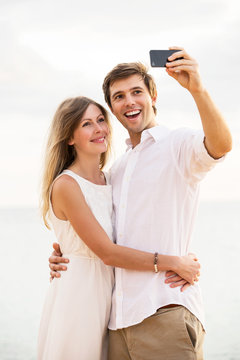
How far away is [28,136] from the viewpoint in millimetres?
27750

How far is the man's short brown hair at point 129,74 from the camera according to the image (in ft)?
9.64

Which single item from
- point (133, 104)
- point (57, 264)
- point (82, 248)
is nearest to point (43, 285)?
point (57, 264)

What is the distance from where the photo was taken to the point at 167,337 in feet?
7.84

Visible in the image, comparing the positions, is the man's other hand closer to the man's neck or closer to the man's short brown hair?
the man's neck

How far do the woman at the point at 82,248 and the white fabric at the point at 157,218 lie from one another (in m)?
0.08

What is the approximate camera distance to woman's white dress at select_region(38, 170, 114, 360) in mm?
2662

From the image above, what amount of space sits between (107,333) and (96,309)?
0.62 ft

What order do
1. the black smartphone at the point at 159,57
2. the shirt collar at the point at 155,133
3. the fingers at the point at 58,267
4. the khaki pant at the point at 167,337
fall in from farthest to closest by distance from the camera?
the fingers at the point at 58,267 → the shirt collar at the point at 155,133 → the khaki pant at the point at 167,337 → the black smartphone at the point at 159,57

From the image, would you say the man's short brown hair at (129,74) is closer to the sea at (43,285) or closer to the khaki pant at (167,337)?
the sea at (43,285)

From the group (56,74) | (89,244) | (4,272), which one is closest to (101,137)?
(89,244)

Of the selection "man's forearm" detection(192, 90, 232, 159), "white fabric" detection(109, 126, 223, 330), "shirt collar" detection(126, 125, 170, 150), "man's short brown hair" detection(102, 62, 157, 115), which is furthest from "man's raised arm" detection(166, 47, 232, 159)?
"man's short brown hair" detection(102, 62, 157, 115)

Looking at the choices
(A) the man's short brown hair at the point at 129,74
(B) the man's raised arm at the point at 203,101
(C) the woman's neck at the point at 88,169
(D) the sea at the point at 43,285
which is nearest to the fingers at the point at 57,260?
(D) the sea at the point at 43,285

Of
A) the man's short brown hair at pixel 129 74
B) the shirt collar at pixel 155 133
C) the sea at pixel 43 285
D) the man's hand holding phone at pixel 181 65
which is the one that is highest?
the man's short brown hair at pixel 129 74

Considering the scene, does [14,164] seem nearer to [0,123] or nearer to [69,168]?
[0,123]
